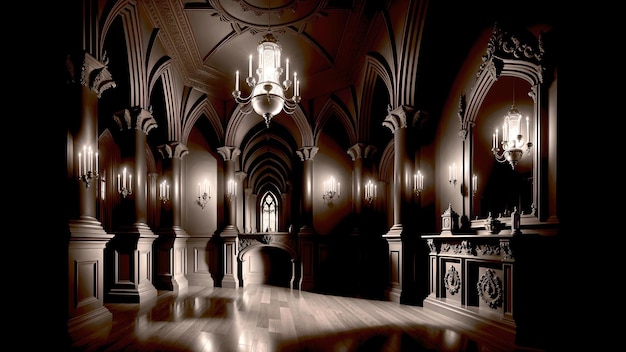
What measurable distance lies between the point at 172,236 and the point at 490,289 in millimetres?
7689

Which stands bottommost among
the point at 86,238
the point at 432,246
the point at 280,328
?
the point at 280,328

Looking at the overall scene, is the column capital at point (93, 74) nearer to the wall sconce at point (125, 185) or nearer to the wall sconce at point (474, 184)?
the wall sconce at point (125, 185)

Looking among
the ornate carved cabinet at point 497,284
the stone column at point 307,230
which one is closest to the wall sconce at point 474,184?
the ornate carved cabinet at point 497,284

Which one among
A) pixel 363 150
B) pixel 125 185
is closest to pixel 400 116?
pixel 363 150

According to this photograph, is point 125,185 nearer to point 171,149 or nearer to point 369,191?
point 171,149

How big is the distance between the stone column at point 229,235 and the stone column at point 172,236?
3.49 feet

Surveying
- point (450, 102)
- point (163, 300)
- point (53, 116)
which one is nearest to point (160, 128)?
point (163, 300)

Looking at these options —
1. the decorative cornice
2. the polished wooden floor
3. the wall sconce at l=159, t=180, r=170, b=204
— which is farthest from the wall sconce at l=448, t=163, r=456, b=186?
the wall sconce at l=159, t=180, r=170, b=204

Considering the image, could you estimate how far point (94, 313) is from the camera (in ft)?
16.3

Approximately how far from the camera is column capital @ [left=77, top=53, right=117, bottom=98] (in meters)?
4.87

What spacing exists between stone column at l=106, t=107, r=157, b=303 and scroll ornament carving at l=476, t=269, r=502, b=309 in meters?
6.34

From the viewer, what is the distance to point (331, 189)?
33.1ft

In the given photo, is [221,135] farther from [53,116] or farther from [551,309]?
[551,309]

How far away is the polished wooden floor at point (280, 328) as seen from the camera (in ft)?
14.4
